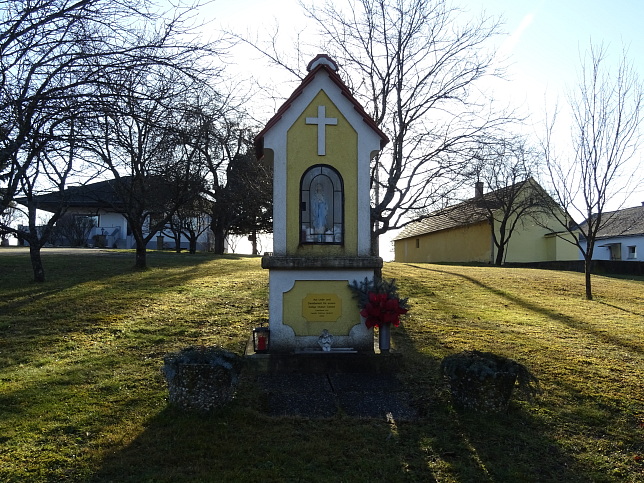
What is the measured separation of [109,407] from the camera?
5984 mm

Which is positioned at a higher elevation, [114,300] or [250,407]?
[114,300]

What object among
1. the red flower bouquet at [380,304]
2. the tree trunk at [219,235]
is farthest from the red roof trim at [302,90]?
the tree trunk at [219,235]

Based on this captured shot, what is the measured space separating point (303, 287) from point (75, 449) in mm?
3797

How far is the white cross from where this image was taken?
8023 mm

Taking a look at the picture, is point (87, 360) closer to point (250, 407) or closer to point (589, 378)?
point (250, 407)

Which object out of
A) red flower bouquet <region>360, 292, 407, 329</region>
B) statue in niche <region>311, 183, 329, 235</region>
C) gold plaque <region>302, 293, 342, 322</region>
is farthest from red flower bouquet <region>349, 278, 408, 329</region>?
statue in niche <region>311, 183, 329, 235</region>

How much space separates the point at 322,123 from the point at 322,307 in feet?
9.07

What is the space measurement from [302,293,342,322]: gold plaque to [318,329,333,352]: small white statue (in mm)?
285

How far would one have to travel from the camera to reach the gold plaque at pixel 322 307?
25.9 ft

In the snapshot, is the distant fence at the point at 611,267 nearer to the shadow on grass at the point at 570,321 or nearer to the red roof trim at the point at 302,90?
the shadow on grass at the point at 570,321

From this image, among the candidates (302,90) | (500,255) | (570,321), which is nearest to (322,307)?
(302,90)

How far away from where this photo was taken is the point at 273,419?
5777 millimetres

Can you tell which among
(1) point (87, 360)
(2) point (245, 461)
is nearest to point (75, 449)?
(2) point (245, 461)

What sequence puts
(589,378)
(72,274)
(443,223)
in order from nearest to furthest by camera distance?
(589,378), (72,274), (443,223)
